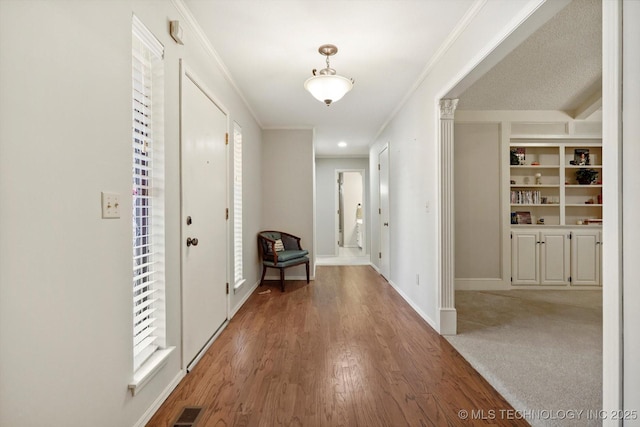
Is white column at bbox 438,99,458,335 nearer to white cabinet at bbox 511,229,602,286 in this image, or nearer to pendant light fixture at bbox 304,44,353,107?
pendant light fixture at bbox 304,44,353,107

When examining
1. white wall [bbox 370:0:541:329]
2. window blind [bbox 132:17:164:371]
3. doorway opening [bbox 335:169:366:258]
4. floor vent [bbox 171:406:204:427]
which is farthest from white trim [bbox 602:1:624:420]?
doorway opening [bbox 335:169:366:258]

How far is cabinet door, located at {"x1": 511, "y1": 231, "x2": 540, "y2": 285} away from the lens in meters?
4.29

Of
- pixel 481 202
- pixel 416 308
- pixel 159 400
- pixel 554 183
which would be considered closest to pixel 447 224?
pixel 416 308

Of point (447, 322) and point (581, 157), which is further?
point (581, 157)

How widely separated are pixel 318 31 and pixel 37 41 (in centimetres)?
190

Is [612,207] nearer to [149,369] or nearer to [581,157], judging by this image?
[149,369]

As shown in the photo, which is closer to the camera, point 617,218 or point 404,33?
point 617,218

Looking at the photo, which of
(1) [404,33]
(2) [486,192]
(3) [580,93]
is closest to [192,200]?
(1) [404,33]

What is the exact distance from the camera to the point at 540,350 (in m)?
2.38

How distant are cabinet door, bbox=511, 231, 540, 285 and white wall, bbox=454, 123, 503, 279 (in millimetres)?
211

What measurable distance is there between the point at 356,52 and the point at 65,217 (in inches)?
99.9

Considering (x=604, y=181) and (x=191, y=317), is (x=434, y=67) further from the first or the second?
(x=191, y=317)

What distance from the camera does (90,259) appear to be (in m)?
1.24
